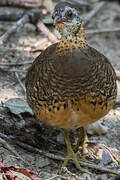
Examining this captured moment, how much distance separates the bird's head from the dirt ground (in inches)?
54.1

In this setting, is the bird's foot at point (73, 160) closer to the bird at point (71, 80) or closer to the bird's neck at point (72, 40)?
the bird at point (71, 80)

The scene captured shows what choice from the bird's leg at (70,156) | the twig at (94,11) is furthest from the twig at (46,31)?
the bird's leg at (70,156)

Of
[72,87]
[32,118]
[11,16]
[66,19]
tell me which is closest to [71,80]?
[72,87]

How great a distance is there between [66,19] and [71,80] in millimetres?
551

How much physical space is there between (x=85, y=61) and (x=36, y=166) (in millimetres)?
1249

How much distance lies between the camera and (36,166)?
4109 mm

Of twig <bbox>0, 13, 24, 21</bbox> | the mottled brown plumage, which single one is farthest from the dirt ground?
the mottled brown plumage

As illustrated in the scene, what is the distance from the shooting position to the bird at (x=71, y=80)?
11.8 ft

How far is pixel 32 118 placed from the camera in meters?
4.85

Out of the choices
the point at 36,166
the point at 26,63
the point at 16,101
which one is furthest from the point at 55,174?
the point at 26,63

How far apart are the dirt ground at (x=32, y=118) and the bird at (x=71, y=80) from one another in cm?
55

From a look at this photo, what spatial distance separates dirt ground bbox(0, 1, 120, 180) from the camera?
4125 millimetres

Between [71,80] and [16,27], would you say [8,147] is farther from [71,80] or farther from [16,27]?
[16,27]

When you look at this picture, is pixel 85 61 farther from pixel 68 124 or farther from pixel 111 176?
pixel 111 176
